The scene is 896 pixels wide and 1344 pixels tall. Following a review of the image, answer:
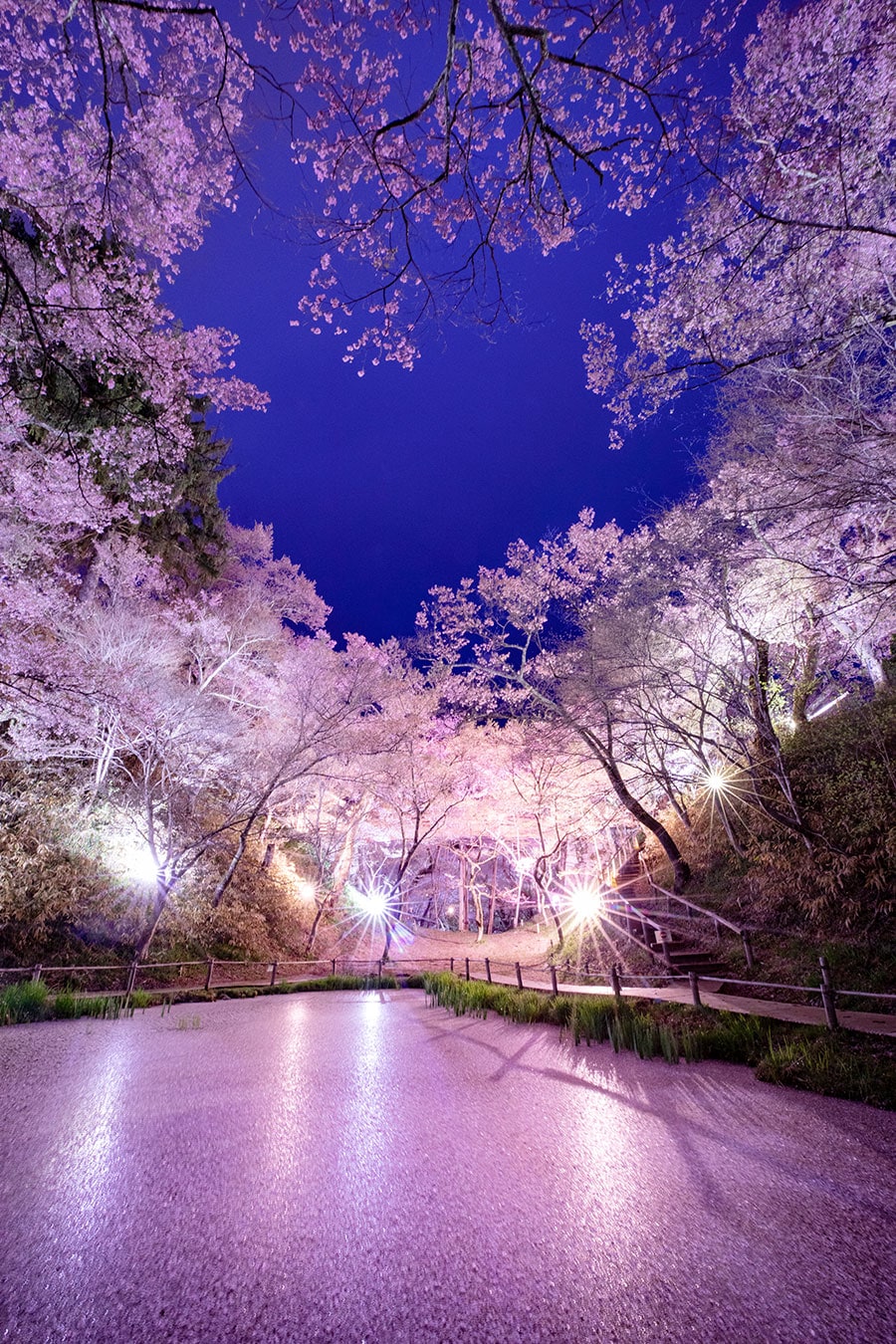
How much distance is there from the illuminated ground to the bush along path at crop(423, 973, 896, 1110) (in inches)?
13.0

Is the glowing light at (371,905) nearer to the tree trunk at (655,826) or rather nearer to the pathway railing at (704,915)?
the pathway railing at (704,915)

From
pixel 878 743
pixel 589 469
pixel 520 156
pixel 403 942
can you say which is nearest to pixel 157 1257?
pixel 520 156

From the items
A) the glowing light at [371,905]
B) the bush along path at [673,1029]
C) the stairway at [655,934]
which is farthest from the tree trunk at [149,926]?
the glowing light at [371,905]

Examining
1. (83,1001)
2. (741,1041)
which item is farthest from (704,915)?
(83,1001)

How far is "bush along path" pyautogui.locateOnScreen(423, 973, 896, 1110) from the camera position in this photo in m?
4.54

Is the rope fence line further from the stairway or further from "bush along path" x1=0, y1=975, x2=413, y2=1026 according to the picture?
"bush along path" x1=0, y1=975, x2=413, y2=1026

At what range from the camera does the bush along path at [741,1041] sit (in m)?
4.54

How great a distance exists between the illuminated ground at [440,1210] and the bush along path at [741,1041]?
1.08 ft

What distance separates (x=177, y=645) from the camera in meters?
16.1

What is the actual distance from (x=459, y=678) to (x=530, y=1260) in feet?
55.8

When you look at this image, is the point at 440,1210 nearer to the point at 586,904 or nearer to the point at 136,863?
the point at 136,863

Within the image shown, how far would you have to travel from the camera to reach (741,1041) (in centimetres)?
564

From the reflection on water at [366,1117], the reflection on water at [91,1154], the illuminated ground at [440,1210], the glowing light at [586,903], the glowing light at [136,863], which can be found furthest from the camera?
the glowing light at [586,903]

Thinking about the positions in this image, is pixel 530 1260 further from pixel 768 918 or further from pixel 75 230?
pixel 75 230
